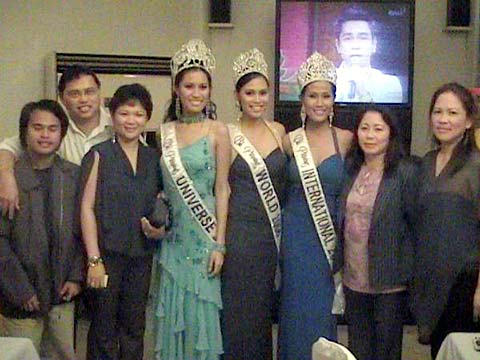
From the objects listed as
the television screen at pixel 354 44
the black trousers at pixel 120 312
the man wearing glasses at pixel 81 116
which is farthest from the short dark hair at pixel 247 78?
the television screen at pixel 354 44

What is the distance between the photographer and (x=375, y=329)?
2.65 metres

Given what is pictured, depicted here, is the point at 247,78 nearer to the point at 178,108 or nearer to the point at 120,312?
the point at 178,108

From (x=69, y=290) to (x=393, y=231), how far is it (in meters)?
1.06

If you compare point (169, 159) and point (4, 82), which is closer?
point (169, 159)

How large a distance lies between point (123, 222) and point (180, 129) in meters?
0.38

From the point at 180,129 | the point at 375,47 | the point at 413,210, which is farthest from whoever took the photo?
the point at 375,47

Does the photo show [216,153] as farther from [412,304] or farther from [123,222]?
[412,304]

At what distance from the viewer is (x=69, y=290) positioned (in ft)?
8.64

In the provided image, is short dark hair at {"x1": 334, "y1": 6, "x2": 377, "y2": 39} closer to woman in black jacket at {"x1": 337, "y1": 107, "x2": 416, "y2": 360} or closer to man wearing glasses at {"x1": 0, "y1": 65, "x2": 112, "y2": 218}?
woman in black jacket at {"x1": 337, "y1": 107, "x2": 416, "y2": 360}

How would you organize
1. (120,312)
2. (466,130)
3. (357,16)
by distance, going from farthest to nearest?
(357,16), (120,312), (466,130)

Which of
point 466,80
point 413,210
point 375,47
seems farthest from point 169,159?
point 466,80

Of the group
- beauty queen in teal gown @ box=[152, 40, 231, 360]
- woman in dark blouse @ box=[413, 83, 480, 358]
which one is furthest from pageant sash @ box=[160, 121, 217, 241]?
woman in dark blouse @ box=[413, 83, 480, 358]

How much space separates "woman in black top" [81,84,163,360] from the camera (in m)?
2.63

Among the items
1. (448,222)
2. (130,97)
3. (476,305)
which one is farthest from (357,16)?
(476,305)
